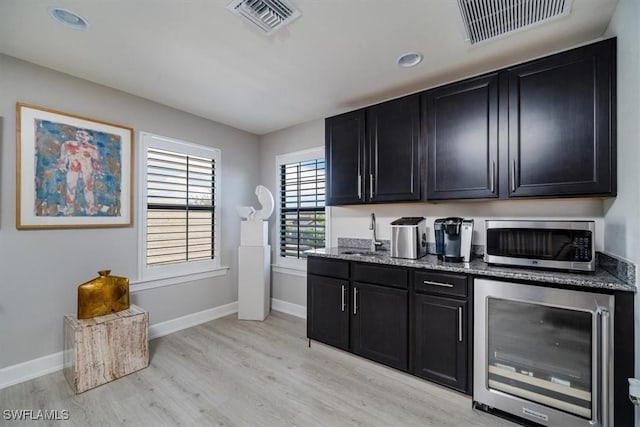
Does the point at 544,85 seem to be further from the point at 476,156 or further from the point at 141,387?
the point at 141,387

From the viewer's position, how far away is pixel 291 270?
3.97 metres

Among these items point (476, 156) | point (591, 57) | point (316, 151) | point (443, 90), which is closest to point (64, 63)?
point (316, 151)

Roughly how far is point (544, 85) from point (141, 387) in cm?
377

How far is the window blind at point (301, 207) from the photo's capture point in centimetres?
374

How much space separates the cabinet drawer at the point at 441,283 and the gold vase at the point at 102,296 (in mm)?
2640

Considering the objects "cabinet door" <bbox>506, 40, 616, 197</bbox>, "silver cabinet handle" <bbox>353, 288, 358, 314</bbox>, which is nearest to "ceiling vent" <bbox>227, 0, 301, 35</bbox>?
"cabinet door" <bbox>506, 40, 616, 197</bbox>

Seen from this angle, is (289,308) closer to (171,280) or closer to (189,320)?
(189,320)

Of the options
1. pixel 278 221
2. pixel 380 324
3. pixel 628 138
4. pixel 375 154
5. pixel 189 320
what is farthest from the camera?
pixel 278 221

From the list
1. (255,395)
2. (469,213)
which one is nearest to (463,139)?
(469,213)

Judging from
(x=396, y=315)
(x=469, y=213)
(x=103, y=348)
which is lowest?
(x=103, y=348)

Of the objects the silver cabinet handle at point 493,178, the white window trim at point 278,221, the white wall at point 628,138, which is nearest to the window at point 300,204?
the white window trim at point 278,221

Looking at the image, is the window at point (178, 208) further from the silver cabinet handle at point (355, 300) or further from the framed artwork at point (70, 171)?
the silver cabinet handle at point (355, 300)

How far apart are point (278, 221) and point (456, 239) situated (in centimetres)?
253

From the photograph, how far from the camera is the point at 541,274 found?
1805 mm
